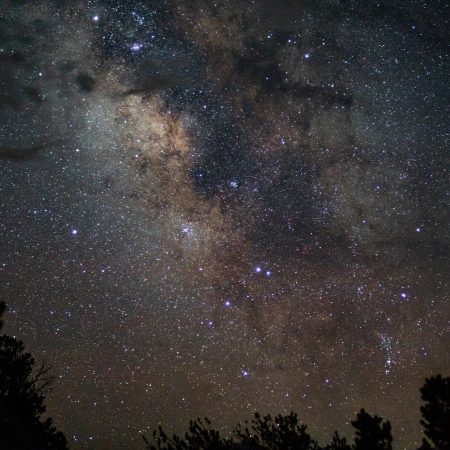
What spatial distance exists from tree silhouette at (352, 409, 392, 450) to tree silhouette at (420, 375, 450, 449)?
2.36m

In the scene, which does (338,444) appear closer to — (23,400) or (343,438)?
(343,438)

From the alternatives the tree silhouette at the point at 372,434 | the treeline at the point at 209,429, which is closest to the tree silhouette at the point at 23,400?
the treeline at the point at 209,429

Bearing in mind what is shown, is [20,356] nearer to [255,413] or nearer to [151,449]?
[151,449]

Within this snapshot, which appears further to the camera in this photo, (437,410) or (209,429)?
(209,429)

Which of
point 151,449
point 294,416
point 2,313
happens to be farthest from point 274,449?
point 2,313

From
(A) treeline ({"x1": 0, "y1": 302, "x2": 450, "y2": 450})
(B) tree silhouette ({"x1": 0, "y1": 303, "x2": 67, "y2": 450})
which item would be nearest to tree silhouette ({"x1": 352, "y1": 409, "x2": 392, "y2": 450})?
(A) treeline ({"x1": 0, "y1": 302, "x2": 450, "y2": 450})

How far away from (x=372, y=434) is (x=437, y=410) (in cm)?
304

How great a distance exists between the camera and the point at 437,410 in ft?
36.1

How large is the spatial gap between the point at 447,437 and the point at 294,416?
11083mm

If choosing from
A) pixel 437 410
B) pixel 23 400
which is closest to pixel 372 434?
pixel 437 410

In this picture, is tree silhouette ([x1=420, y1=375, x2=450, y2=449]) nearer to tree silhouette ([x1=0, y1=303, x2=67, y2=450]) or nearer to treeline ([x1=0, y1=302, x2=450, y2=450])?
treeline ([x1=0, y1=302, x2=450, y2=450])

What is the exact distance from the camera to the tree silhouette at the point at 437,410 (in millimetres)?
10789

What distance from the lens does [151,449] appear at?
18.9 m

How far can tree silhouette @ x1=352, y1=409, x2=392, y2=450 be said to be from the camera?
13.1m
